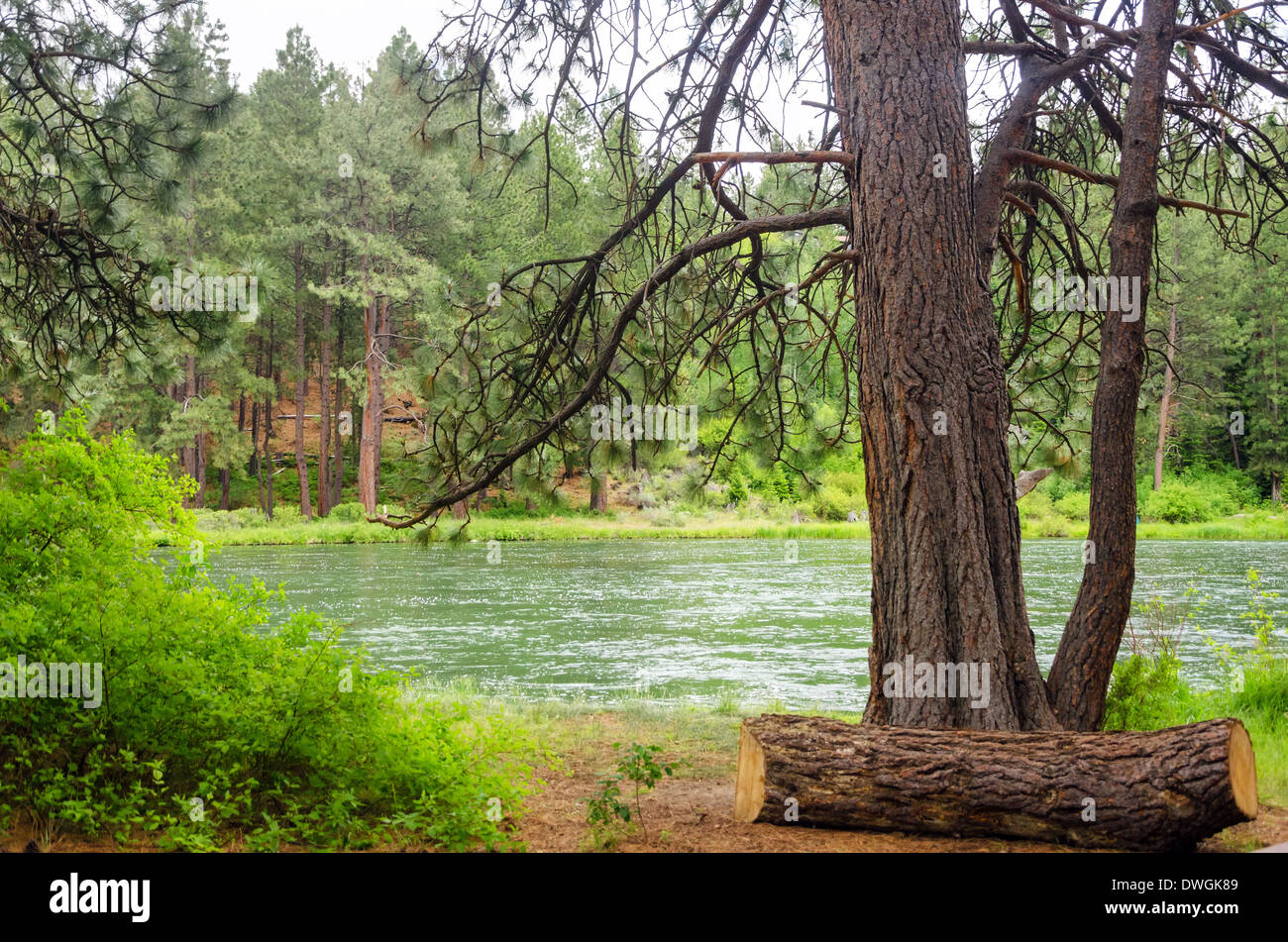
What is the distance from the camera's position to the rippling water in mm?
10227

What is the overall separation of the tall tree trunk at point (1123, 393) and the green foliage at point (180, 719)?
2.72 metres

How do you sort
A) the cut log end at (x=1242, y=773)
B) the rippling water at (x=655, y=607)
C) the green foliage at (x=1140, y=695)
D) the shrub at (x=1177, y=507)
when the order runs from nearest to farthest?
the cut log end at (x=1242, y=773), the green foliage at (x=1140, y=695), the rippling water at (x=655, y=607), the shrub at (x=1177, y=507)

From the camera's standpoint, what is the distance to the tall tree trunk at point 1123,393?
4.98m

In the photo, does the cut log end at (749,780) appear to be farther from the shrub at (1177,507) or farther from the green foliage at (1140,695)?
the shrub at (1177,507)

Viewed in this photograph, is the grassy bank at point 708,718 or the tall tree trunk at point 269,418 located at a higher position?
the tall tree trunk at point 269,418

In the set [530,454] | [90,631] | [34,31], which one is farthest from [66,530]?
[34,31]

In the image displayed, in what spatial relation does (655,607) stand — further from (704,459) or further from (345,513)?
(345,513)

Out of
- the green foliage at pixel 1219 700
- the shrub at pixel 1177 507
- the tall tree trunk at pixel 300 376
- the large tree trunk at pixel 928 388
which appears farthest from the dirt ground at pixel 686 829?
the shrub at pixel 1177 507

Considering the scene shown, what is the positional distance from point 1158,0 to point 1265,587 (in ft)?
47.6

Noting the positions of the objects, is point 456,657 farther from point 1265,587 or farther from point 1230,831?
point 1265,587

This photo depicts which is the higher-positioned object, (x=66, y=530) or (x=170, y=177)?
(x=170, y=177)
